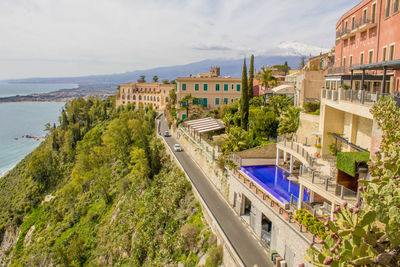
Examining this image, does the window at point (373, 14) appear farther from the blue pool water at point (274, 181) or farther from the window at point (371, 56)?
the blue pool water at point (274, 181)

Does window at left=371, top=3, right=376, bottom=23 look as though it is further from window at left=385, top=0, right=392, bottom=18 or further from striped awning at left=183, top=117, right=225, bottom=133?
striped awning at left=183, top=117, right=225, bottom=133

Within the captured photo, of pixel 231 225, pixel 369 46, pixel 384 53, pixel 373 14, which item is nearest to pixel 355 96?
pixel 384 53

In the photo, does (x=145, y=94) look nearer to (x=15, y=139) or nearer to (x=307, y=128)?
(x=307, y=128)

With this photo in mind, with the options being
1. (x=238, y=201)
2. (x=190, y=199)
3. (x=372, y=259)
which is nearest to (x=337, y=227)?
(x=372, y=259)

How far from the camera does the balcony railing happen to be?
12120 millimetres

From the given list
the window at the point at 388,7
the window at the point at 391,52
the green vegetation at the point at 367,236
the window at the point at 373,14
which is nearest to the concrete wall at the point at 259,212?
the green vegetation at the point at 367,236

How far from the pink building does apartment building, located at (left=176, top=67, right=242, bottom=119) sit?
21.9m

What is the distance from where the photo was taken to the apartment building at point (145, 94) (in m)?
70.6

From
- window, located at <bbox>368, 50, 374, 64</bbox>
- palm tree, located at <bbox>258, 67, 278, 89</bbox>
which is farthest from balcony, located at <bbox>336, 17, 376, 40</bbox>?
palm tree, located at <bbox>258, 67, 278, 89</bbox>

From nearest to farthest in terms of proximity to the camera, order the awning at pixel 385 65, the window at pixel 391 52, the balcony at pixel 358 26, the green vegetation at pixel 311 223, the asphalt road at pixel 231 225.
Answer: the awning at pixel 385 65 < the green vegetation at pixel 311 223 < the asphalt road at pixel 231 225 < the window at pixel 391 52 < the balcony at pixel 358 26

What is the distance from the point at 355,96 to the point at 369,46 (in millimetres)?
7335

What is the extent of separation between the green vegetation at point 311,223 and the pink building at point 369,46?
6.41 metres

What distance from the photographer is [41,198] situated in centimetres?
5462

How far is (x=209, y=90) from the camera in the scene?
147 ft
